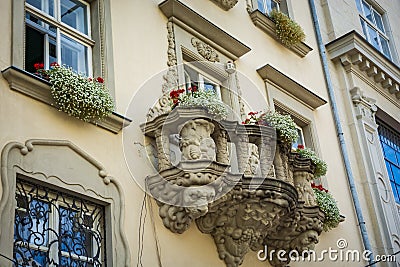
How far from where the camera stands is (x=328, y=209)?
38.8ft

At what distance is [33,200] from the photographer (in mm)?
7766

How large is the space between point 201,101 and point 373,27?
Result: 912 centimetres

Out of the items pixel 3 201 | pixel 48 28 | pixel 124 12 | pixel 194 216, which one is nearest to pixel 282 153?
pixel 194 216

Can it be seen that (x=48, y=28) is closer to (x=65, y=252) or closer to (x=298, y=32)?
(x=65, y=252)

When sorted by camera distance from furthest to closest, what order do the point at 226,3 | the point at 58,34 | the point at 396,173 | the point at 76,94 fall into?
1. the point at 396,173
2. the point at 226,3
3. the point at 58,34
4. the point at 76,94

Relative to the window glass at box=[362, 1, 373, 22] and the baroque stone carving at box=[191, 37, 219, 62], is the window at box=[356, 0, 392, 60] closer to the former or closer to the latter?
the window glass at box=[362, 1, 373, 22]

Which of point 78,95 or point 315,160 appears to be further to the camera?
point 315,160

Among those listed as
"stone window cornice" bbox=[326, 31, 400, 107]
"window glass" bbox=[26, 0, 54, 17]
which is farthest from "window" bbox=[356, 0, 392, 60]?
"window glass" bbox=[26, 0, 54, 17]

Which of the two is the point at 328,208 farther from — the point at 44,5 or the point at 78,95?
the point at 44,5

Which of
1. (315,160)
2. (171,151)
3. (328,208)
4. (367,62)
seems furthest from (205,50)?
(367,62)

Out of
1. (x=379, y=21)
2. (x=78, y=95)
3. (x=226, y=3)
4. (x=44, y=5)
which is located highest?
(x=379, y=21)

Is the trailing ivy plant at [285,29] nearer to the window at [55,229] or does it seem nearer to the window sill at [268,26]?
the window sill at [268,26]

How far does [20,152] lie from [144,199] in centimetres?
182

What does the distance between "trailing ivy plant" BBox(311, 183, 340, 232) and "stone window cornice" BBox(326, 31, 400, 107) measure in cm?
368
